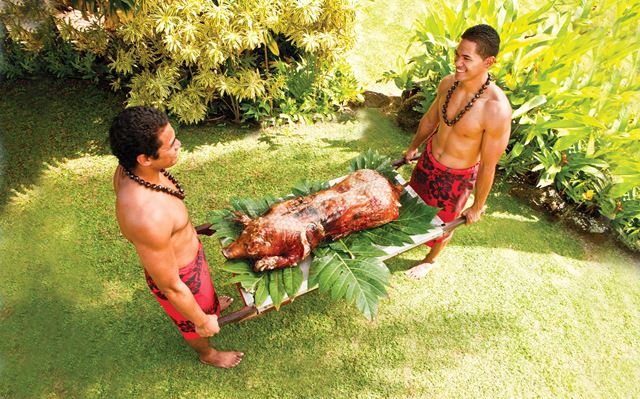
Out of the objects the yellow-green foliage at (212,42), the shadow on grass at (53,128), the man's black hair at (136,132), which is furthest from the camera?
the shadow on grass at (53,128)

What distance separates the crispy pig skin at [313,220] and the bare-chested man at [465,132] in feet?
1.60

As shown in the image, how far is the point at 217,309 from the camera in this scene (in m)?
2.59

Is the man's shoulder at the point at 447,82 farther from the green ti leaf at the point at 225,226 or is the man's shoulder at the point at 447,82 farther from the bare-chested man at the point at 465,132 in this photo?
the green ti leaf at the point at 225,226

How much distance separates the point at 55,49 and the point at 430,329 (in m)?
5.22

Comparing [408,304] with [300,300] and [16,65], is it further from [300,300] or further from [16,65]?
[16,65]

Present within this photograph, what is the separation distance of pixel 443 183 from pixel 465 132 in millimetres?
441

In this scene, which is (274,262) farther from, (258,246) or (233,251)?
(233,251)

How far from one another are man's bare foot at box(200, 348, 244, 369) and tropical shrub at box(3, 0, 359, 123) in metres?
2.51

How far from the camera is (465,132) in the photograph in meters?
2.64

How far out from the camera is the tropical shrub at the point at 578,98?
3.60 metres

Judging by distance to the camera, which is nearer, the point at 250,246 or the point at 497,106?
the point at 250,246

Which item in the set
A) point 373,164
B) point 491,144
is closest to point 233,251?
point 373,164

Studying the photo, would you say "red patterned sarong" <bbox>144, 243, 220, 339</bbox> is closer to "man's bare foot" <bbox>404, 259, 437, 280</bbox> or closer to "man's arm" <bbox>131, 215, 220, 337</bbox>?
"man's arm" <bbox>131, 215, 220, 337</bbox>

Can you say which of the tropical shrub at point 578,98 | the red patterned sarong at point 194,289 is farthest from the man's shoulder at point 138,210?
the tropical shrub at point 578,98
